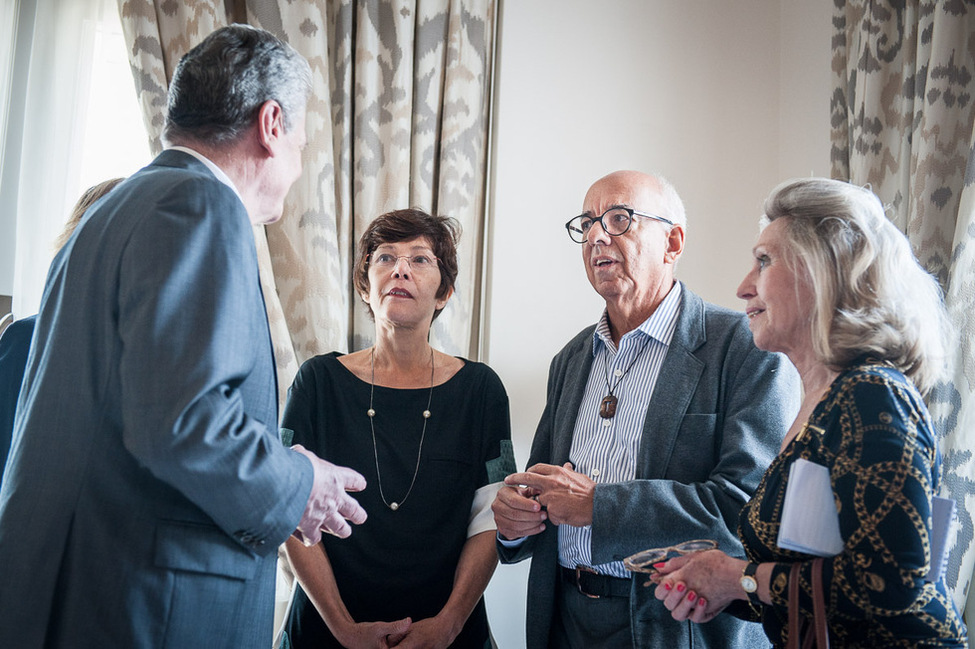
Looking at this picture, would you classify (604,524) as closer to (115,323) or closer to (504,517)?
(504,517)

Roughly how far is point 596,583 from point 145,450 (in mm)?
1113

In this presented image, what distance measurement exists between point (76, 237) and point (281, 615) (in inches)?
69.7

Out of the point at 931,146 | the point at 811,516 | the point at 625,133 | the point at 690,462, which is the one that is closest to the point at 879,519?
the point at 811,516

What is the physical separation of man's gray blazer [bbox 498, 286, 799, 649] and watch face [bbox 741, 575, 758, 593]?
0.40m

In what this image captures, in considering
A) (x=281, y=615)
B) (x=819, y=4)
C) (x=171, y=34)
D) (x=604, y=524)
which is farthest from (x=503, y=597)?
(x=819, y=4)

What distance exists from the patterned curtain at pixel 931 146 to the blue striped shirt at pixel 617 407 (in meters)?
0.74

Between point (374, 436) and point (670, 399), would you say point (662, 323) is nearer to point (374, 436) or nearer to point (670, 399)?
point (670, 399)

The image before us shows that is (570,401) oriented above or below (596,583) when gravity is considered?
above

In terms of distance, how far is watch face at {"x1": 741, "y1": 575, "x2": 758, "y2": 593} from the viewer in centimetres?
137

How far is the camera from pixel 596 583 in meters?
1.96

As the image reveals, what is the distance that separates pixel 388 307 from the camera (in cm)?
242

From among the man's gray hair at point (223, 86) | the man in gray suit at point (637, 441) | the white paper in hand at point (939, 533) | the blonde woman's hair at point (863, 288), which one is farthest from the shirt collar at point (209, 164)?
the white paper in hand at point (939, 533)

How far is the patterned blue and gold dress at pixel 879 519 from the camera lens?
1.19 meters

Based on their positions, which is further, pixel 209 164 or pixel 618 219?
pixel 618 219
